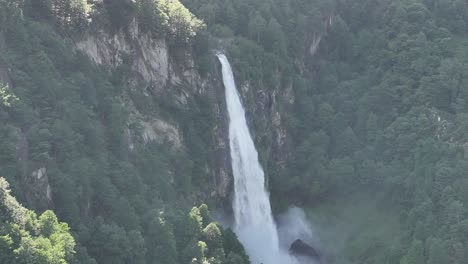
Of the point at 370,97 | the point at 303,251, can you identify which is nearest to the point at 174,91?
the point at 303,251

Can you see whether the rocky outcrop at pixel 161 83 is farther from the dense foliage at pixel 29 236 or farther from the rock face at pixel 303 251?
the dense foliage at pixel 29 236

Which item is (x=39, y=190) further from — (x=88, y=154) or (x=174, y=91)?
(x=174, y=91)

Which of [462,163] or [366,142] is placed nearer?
[462,163]

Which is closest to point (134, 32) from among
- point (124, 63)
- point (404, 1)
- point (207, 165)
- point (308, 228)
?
point (124, 63)

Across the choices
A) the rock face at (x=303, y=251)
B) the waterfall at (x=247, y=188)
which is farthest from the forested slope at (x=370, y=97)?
the waterfall at (x=247, y=188)

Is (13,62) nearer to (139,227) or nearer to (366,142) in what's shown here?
(139,227)
